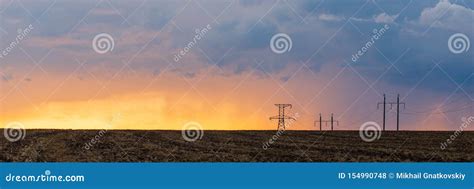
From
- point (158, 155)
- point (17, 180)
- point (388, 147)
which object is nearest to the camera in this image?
point (17, 180)

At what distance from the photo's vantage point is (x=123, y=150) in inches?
1070

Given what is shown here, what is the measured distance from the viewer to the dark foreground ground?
24.6 meters

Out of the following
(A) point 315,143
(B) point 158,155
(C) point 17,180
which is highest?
(A) point 315,143

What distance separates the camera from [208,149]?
27.6 metres

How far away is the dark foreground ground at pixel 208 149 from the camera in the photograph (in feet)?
80.7

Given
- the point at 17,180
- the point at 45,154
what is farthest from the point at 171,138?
the point at 17,180

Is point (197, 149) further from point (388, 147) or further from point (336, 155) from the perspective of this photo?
point (388, 147)

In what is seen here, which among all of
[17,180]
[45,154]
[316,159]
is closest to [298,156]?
[316,159]

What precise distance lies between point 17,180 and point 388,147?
60.0ft

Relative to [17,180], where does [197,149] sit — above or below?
above

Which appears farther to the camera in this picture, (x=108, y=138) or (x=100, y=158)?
(x=108, y=138)

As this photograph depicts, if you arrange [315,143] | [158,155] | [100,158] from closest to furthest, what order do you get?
[100,158]
[158,155]
[315,143]

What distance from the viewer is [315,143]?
3247cm

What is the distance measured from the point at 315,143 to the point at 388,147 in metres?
3.60
